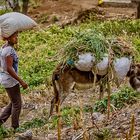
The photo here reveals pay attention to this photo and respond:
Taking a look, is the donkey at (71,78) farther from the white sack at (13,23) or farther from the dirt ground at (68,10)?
the dirt ground at (68,10)

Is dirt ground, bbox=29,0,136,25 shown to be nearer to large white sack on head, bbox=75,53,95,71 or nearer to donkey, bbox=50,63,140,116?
donkey, bbox=50,63,140,116

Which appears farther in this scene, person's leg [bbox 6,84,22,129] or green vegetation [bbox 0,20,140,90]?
green vegetation [bbox 0,20,140,90]

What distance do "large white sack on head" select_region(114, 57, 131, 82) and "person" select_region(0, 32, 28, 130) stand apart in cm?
124

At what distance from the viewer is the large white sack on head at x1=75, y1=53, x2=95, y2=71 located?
285 inches

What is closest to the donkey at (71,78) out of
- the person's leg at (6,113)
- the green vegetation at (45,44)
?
the person's leg at (6,113)

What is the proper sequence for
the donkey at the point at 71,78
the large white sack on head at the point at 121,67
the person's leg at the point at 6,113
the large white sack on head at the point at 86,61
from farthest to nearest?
the person's leg at the point at 6,113, the donkey at the point at 71,78, the large white sack on head at the point at 121,67, the large white sack on head at the point at 86,61

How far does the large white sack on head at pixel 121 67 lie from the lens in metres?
7.43

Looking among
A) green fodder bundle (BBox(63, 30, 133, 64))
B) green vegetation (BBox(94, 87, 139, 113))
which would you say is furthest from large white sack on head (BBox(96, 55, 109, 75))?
green vegetation (BBox(94, 87, 139, 113))

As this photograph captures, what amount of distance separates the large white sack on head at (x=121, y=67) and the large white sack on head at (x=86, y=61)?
0.34 m

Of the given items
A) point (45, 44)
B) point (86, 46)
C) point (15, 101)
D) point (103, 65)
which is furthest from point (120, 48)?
point (45, 44)

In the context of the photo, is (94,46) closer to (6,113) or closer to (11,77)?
(11,77)

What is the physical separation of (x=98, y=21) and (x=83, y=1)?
4.16 m

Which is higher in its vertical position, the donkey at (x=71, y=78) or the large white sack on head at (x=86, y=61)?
the large white sack on head at (x=86, y=61)

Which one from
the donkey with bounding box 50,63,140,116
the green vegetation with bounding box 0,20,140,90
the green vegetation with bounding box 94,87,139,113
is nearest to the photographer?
the donkey with bounding box 50,63,140,116
